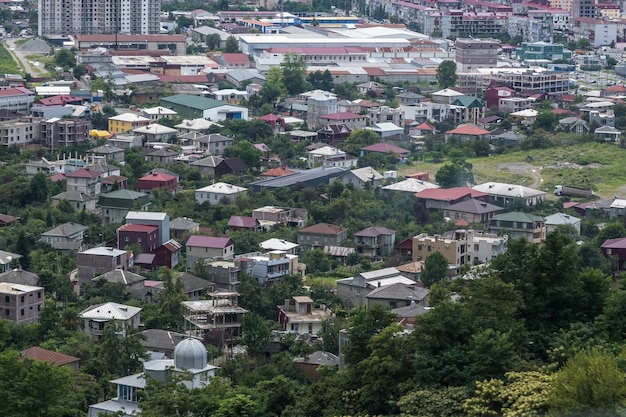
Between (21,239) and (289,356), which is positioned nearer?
(289,356)

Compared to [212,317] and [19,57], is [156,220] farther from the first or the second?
[19,57]

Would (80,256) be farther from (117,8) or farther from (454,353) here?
(117,8)

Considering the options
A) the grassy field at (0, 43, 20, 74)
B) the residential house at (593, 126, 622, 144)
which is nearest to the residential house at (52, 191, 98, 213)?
the residential house at (593, 126, 622, 144)

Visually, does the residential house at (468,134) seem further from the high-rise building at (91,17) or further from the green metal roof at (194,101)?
the high-rise building at (91,17)

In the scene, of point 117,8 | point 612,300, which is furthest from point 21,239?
point 117,8

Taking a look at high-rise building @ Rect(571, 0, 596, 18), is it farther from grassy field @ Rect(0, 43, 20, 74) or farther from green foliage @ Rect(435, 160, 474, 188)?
green foliage @ Rect(435, 160, 474, 188)

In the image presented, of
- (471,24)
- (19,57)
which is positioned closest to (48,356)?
(19,57)

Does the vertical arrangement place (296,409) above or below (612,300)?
below
